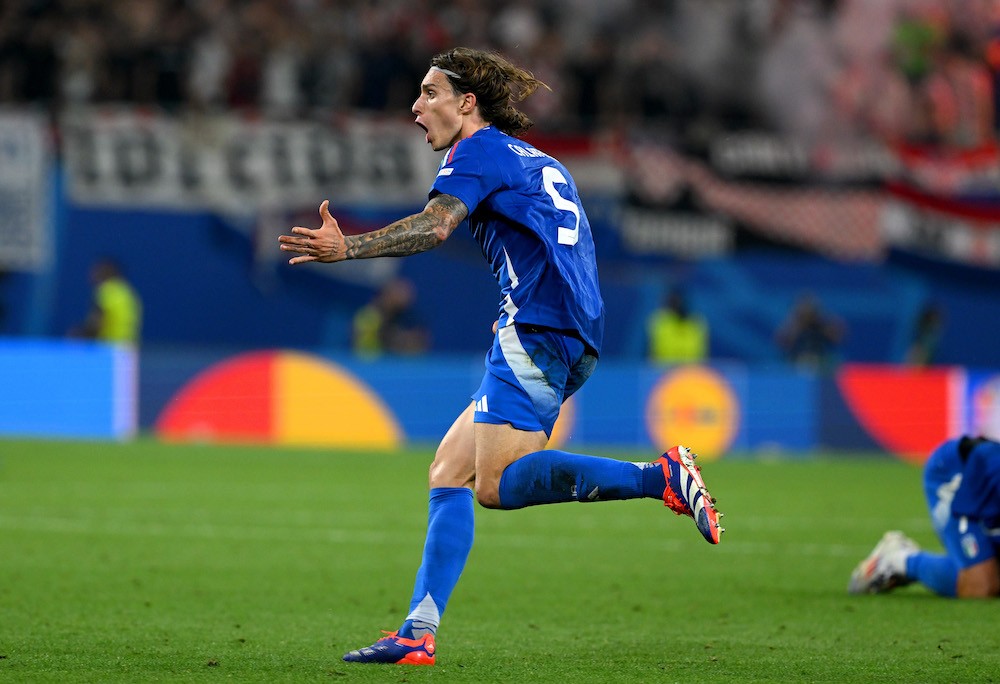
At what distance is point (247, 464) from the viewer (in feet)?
47.7

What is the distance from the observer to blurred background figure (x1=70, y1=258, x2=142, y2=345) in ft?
58.7

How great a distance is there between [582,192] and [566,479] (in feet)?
54.8

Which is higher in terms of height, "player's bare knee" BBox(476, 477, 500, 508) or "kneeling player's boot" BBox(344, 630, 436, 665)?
"player's bare knee" BBox(476, 477, 500, 508)

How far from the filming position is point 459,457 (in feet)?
17.4

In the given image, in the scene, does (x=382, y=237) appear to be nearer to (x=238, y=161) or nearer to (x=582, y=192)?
(x=238, y=161)

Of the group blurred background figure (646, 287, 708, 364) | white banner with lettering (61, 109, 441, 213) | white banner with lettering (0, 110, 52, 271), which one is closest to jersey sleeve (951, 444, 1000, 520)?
blurred background figure (646, 287, 708, 364)

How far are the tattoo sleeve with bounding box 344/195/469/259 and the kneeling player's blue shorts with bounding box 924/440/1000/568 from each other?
10.9 ft

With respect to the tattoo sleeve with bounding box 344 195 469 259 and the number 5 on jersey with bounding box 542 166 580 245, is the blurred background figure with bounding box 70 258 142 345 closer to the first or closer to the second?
the number 5 on jersey with bounding box 542 166 580 245

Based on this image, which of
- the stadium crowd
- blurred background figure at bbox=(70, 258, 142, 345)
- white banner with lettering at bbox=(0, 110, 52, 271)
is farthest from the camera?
the stadium crowd

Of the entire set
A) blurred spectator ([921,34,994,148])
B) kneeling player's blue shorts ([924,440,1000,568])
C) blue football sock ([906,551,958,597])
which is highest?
blurred spectator ([921,34,994,148])

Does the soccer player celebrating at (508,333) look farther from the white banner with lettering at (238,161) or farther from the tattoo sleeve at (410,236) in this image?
the white banner with lettering at (238,161)

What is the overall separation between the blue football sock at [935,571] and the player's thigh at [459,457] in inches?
114

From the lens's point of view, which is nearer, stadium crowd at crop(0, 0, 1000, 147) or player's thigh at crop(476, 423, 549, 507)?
player's thigh at crop(476, 423, 549, 507)

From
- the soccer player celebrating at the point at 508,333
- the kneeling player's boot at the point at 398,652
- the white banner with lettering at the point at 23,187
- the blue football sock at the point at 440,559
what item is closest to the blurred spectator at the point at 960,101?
the white banner with lettering at the point at 23,187
